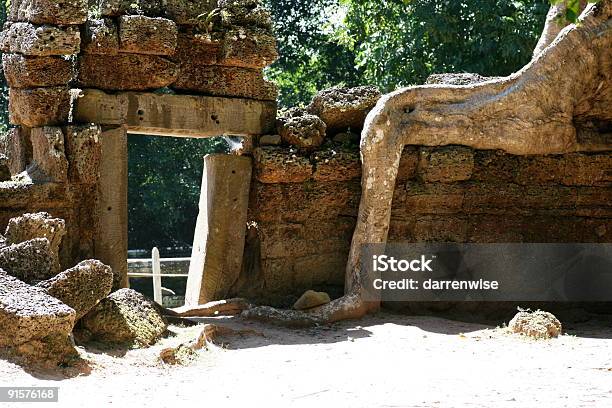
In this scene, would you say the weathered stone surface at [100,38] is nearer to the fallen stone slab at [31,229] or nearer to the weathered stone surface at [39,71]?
the weathered stone surface at [39,71]

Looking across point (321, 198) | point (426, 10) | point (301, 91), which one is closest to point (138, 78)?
→ point (321, 198)

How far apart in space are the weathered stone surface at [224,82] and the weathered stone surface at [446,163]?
170 cm

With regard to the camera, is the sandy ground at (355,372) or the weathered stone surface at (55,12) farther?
the weathered stone surface at (55,12)

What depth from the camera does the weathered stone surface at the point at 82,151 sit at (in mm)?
9125

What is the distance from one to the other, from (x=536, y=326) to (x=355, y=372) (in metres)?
1.94

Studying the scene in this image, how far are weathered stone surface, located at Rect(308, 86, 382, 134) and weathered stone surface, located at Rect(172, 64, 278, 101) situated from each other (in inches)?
20.9

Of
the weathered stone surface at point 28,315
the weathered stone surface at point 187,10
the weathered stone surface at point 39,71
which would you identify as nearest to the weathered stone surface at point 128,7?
the weathered stone surface at point 187,10

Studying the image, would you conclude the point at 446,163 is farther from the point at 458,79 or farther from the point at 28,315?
the point at 28,315

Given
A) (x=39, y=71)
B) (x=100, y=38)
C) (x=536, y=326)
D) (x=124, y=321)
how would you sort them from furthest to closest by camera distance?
(x=100, y=38), (x=39, y=71), (x=536, y=326), (x=124, y=321)

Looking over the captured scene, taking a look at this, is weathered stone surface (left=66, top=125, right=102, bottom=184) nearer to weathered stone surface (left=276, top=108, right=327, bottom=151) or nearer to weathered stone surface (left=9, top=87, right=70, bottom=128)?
weathered stone surface (left=9, top=87, right=70, bottom=128)

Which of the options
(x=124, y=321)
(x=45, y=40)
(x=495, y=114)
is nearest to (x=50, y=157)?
(x=45, y=40)

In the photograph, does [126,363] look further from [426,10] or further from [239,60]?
[426,10]

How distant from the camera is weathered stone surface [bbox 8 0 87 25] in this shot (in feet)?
29.3

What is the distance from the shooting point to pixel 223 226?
10125mm
